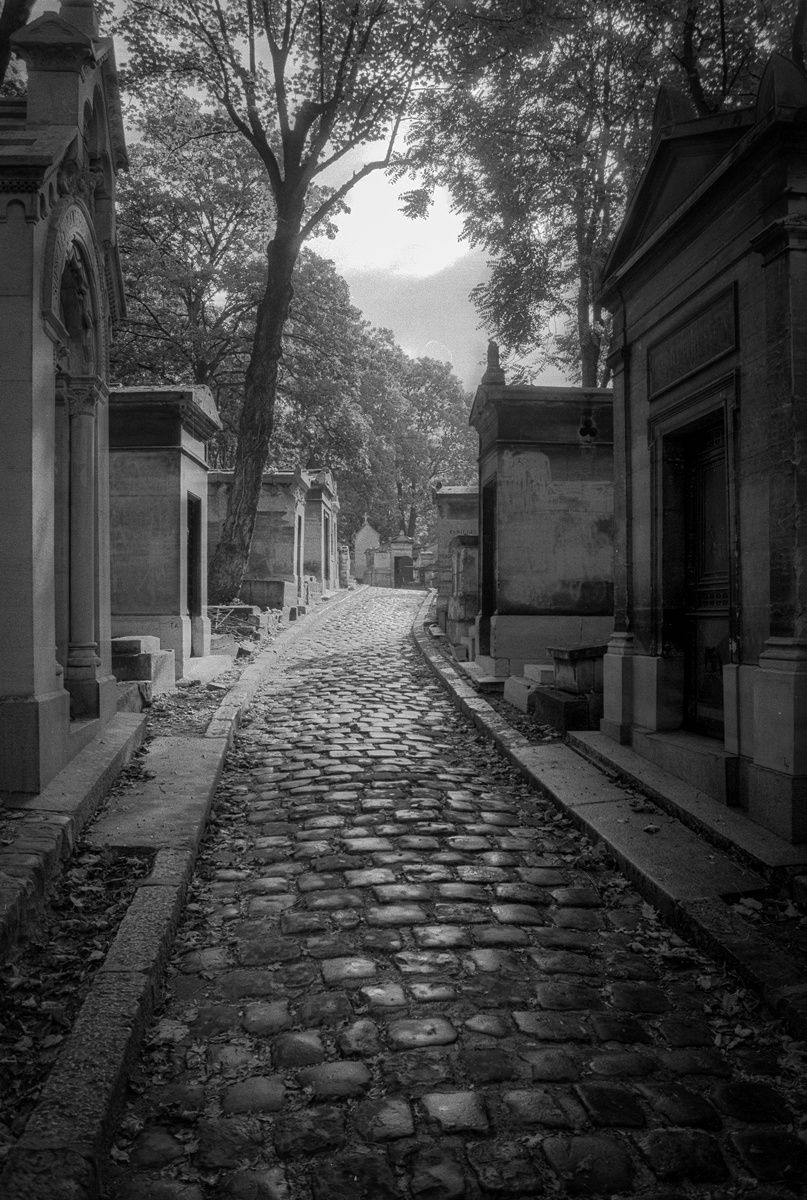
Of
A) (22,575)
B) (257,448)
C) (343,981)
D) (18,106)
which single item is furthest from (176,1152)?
(257,448)

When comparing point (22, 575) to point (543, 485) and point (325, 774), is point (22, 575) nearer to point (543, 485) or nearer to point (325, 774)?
point (325, 774)

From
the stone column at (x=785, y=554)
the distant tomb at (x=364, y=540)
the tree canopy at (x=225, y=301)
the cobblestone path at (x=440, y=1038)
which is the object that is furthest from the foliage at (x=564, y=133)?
the distant tomb at (x=364, y=540)

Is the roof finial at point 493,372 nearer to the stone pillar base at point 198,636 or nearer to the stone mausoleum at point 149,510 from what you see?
the stone mausoleum at point 149,510

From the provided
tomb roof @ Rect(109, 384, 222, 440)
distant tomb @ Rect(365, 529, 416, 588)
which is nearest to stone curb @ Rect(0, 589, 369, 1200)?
tomb roof @ Rect(109, 384, 222, 440)

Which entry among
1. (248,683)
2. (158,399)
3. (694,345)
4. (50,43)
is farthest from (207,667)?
(694,345)

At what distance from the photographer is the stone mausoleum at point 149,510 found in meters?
10.9

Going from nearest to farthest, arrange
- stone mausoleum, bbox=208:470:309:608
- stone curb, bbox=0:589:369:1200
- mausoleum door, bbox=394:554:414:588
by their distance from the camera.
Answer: stone curb, bbox=0:589:369:1200
stone mausoleum, bbox=208:470:309:608
mausoleum door, bbox=394:554:414:588

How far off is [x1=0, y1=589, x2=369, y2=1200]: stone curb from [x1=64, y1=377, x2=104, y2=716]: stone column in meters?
1.60

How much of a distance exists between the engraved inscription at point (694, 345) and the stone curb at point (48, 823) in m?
5.03

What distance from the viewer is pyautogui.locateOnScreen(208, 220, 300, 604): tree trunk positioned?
50.8ft

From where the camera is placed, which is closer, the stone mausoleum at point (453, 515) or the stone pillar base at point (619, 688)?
the stone pillar base at point (619, 688)

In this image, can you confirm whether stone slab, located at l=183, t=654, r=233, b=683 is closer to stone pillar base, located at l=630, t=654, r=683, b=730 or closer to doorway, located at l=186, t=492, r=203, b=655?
doorway, located at l=186, t=492, r=203, b=655

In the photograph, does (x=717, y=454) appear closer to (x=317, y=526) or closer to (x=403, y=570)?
(x=317, y=526)

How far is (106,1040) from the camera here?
2730 mm
